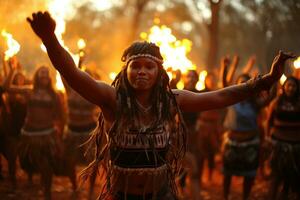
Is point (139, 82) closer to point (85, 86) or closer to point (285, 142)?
point (85, 86)

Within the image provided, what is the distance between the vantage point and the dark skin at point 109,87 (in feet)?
8.73

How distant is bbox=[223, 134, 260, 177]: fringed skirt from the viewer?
6602mm

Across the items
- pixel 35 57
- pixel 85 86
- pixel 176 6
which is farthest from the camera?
pixel 35 57

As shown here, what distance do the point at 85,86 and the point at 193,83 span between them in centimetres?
427

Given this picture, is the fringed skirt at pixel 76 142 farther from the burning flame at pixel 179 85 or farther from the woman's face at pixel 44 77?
the burning flame at pixel 179 85

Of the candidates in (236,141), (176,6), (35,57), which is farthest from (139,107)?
(35,57)

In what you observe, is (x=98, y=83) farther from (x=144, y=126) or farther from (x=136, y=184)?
(x=136, y=184)

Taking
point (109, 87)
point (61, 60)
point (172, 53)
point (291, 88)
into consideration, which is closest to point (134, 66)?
point (109, 87)

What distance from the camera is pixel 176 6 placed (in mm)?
21906

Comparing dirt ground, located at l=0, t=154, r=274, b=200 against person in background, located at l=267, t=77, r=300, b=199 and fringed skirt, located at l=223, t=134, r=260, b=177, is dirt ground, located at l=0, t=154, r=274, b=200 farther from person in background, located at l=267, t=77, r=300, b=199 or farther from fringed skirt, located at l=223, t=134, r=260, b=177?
fringed skirt, located at l=223, t=134, r=260, b=177

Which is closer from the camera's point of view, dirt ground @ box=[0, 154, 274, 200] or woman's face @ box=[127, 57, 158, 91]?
woman's face @ box=[127, 57, 158, 91]

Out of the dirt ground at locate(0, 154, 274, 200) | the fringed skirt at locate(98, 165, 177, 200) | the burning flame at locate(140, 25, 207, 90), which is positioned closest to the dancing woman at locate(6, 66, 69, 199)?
the dirt ground at locate(0, 154, 274, 200)

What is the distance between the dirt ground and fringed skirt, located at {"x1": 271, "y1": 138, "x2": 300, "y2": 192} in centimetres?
81

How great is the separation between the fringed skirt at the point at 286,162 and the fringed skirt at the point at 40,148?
3.45 meters
